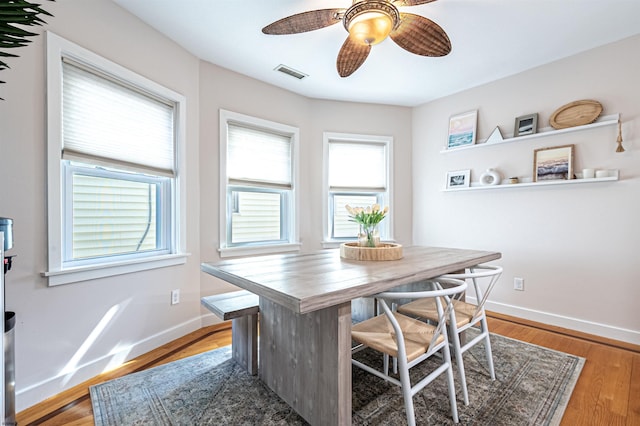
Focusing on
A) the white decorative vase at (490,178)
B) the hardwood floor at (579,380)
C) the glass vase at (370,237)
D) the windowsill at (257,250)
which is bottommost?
the hardwood floor at (579,380)

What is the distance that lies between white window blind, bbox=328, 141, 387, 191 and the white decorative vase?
1.19 metres

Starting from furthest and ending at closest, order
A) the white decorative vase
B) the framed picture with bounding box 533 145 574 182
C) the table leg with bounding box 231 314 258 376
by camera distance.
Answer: the white decorative vase → the framed picture with bounding box 533 145 574 182 → the table leg with bounding box 231 314 258 376

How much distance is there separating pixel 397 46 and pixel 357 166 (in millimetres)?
1597

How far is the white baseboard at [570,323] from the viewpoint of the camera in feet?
8.01

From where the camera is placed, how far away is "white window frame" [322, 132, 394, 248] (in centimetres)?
373

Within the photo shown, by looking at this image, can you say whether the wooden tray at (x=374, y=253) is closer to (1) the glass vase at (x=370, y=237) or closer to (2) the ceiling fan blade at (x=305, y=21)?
(1) the glass vase at (x=370, y=237)

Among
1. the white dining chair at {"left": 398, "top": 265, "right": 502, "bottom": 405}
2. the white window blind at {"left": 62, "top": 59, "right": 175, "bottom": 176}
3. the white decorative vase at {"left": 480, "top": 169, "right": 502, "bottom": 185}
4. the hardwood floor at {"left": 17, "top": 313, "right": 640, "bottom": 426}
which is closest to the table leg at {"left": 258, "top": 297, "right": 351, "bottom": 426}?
the white dining chair at {"left": 398, "top": 265, "right": 502, "bottom": 405}

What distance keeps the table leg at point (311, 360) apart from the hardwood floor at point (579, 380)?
2.90 feet

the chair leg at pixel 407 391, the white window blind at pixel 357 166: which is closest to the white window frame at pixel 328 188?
the white window blind at pixel 357 166

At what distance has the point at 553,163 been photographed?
2.79 metres

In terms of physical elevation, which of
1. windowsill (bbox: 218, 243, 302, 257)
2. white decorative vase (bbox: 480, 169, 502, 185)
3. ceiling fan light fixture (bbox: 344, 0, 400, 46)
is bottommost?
windowsill (bbox: 218, 243, 302, 257)

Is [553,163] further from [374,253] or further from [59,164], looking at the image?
[59,164]

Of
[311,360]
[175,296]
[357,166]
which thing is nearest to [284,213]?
[357,166]

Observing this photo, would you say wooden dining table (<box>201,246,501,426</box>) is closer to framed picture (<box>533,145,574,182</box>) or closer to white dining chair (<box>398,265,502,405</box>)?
white dining chair (<box>398,265,502,405</box>)
